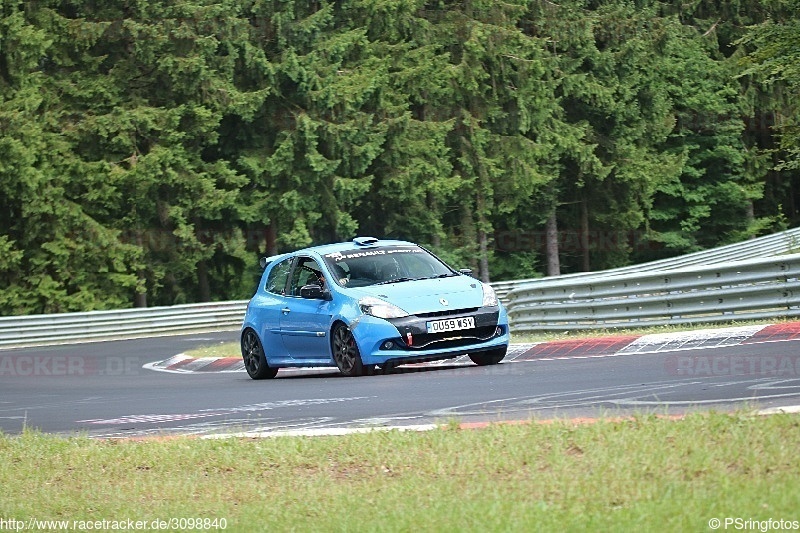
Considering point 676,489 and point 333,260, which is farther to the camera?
point 333,260

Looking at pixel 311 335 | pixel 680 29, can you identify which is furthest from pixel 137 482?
pixel 680 29

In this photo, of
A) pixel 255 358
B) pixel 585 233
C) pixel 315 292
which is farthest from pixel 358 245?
pixel 585 233

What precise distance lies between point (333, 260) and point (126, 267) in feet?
96.6

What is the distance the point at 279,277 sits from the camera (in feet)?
57.5

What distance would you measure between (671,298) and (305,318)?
488cm

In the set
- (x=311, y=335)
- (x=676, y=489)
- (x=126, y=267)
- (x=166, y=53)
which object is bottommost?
(x=126, y=267)

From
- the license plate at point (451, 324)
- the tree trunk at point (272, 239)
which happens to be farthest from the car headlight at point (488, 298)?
the tree trunk at point (272, 239)

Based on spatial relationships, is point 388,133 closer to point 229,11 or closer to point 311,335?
point 229,11

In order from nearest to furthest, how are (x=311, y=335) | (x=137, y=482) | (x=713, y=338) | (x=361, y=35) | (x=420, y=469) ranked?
(x=420, y=469) → (x=137, y=482) → (x=713, y=338) → (x=311, y=335) → (x=361, y=35)

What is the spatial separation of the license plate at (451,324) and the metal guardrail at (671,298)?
371 centimetres

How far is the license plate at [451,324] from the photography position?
581 inches

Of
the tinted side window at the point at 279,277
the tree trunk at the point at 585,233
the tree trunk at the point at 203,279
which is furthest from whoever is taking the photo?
the tree trunk at the point at 585,233

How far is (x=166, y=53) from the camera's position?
146 ft

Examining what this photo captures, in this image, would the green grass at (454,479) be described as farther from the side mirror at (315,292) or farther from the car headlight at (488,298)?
the side mirror at (315,292)
